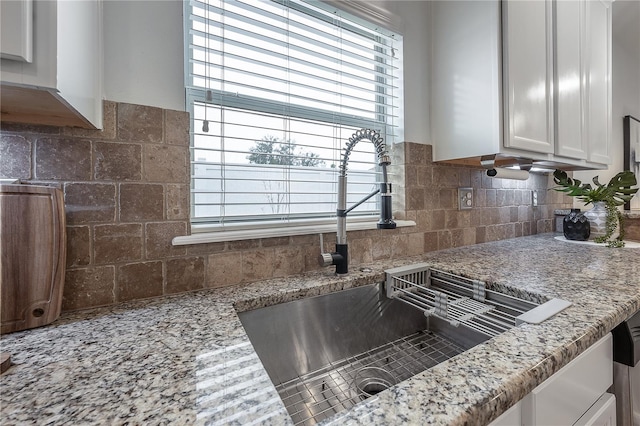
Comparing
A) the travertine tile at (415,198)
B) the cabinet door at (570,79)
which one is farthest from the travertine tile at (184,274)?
the cabinet door at (570,79)

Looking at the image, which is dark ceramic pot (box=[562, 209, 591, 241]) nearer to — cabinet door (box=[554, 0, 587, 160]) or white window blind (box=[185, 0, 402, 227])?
cabinet door (box=[554, 0, 587, 160])

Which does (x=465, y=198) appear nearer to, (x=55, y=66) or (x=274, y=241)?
(x=274, y=241)

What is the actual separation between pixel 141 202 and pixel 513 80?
1.56 m

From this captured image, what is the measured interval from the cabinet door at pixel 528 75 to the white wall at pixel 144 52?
4.34ft

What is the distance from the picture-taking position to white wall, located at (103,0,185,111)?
787mm

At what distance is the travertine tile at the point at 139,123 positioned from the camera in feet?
2.60

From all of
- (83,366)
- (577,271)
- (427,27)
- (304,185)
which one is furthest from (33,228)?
(427,27)

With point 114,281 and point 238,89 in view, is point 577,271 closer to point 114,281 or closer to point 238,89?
point 238,89

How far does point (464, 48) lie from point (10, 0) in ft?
5.11

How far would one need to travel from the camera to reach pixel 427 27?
1.49 meters

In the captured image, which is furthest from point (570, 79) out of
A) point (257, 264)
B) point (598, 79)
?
point (257, 264)

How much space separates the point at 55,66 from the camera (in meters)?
0.47

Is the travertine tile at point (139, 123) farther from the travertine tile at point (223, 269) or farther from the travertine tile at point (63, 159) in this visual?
the travertine tile at point (223, 269)

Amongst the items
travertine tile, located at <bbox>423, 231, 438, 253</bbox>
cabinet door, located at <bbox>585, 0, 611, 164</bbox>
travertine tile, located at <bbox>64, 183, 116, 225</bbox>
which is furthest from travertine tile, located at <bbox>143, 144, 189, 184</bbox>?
cabinet door, located at <bbox>585, 0, 611, 164</bbox>
